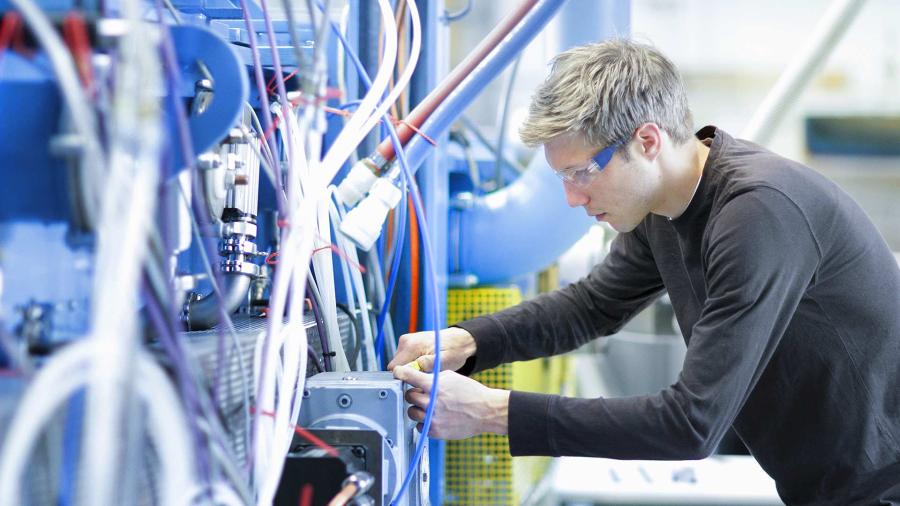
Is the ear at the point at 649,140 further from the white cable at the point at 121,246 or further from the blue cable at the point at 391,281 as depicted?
the white cable at the point at 121,246

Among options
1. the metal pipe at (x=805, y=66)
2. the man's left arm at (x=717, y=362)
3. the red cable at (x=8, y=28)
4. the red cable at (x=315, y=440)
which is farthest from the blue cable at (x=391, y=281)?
the metal pipe at (x=805, y=66)

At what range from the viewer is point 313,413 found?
37.2 inches

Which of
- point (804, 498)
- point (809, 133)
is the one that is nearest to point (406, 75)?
point (804, 498)

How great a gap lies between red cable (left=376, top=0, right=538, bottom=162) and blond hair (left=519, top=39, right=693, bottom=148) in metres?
0.10

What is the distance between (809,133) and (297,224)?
4796mm

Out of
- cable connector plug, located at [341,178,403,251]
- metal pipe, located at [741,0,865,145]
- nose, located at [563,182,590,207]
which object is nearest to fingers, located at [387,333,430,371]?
cable connector plug, located at [341,178,403,251]

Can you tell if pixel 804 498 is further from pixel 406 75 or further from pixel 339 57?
pixel 339 57

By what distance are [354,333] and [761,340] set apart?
2.02ft

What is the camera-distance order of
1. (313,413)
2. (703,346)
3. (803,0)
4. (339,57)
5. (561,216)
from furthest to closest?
(803,0)
(561,216)
(339,57)
(703,346)
(313,413)

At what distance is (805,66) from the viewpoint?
5.81 feet

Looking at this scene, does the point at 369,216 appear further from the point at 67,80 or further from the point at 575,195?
the point at 67,80

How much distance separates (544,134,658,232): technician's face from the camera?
1.19m

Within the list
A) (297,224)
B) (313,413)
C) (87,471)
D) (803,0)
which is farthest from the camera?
(803,0)

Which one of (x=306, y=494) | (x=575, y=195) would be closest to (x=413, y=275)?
(x=575, y=195)
